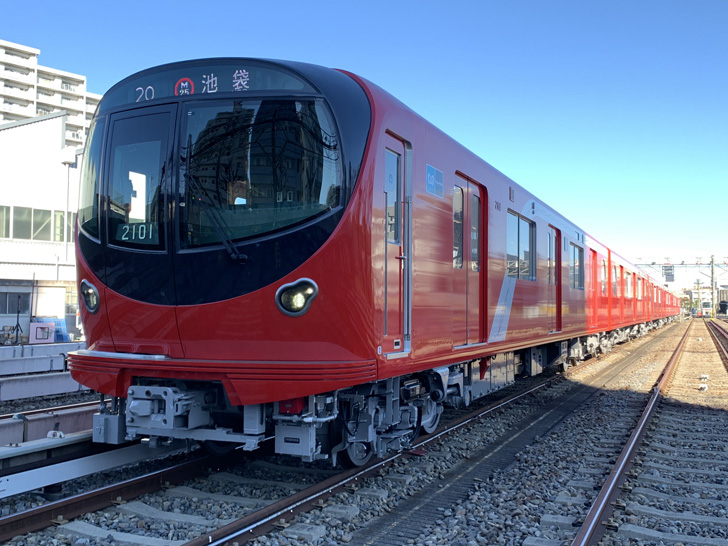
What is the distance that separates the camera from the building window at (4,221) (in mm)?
24219

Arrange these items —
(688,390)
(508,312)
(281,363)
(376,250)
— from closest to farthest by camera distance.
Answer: (281,363), (376,250), (508,312), (688,390)

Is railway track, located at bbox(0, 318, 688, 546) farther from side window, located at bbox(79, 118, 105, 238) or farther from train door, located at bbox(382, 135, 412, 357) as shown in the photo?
side window, located at bbox(79, 118, 105, 238)

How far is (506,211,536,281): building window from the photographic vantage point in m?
8.50

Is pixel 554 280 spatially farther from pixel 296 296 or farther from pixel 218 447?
pixel 296 296

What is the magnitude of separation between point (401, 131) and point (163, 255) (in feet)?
6.97

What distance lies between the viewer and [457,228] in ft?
22.0

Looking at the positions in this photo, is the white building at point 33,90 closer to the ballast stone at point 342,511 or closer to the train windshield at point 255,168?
the train windshield at point 255,168

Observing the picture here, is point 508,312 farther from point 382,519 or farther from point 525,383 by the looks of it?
point 525,383

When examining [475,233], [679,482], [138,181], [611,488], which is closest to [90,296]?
[138,181]

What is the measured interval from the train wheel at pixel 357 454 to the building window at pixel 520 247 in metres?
3.36

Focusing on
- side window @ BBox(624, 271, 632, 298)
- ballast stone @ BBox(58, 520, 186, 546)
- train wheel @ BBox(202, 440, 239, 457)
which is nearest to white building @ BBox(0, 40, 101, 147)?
side window @ BBox(624, 271, 632, 298)

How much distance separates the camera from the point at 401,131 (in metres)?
5.38

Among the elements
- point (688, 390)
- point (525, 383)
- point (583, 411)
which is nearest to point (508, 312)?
point (583, 411)

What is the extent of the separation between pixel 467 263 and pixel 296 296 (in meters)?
2.81
